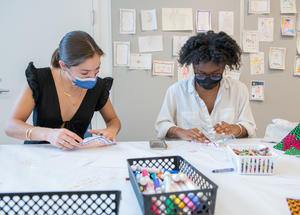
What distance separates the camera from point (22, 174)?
0.80m

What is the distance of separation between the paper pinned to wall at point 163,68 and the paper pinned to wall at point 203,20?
0.44 metres

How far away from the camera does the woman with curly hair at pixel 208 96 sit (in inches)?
53.4

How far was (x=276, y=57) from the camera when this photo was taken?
2521 mm

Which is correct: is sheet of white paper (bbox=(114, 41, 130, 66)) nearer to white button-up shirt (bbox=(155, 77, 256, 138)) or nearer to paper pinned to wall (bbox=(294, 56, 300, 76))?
white button-up shirt (bbox=(155, 77, 256, 138))

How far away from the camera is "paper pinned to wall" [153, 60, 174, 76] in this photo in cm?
241

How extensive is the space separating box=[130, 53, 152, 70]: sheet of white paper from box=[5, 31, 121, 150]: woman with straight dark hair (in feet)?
2.95

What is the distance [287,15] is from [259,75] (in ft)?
2.16

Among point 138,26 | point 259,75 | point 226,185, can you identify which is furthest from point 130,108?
point 226,185

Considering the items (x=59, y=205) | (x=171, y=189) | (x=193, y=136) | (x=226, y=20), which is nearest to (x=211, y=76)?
(x=193, y=136)

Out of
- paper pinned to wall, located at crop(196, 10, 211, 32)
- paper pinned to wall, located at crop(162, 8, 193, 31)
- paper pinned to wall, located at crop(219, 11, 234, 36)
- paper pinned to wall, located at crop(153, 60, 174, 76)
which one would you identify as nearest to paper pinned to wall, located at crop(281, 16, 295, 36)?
paper pinned to wall, located at crop(219, 11, 234, 36)

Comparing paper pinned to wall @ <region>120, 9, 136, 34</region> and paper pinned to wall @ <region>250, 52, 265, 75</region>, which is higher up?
paper pinned to wall @ <region>120, 9, 136, 34</region>

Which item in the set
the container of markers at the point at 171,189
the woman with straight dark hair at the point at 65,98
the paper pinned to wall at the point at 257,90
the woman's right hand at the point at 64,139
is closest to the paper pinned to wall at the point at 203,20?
the paper pinned to wall at the point at 257,90

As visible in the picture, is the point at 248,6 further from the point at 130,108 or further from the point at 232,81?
the point at 130,108

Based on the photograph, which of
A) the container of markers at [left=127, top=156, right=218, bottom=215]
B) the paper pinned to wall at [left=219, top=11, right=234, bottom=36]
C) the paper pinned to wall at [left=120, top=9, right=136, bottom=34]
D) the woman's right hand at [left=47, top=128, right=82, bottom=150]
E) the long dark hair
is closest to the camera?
the container of markers at [left=127, top=156, right=218, bottom=215]
